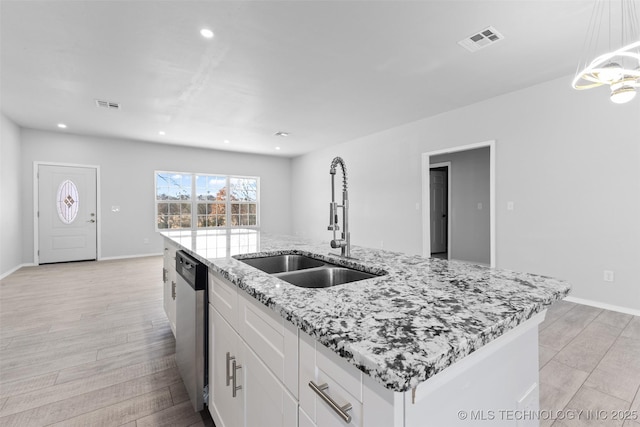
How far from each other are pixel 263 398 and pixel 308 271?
22.2 inches

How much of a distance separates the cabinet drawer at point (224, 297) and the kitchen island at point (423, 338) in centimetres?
9

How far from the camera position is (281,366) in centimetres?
80

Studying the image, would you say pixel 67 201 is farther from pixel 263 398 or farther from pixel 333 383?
pixel 333 383

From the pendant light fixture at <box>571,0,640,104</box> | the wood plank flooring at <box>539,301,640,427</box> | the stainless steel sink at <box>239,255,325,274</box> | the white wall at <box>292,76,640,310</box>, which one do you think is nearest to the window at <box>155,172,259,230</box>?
the white wall at <box>292,76,640,310</box>

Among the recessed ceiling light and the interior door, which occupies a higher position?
the recessed ceiling light

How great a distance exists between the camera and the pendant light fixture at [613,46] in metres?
1.89

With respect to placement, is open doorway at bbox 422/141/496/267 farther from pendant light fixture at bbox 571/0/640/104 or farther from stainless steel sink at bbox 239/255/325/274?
stainless steel sink at bbox 239/255/325/274

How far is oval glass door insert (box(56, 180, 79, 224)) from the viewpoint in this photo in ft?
18.8

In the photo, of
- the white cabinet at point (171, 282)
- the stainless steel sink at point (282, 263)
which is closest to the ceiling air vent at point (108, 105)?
the white cabinet at point (171, 282)

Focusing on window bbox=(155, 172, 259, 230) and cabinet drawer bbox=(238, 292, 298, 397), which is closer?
cabinet drawer bbox=(238, 292, 298, 397)

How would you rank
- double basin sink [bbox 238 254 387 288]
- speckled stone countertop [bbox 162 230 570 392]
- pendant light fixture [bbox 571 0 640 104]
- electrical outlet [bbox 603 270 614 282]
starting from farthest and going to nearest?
electrical outlet [bbox 603 270 614 282] < pendant light fixture [bbox 571 0 640 104] < double basin sink [bbox 238 254 387 288] < speckled stone countertop [bbox 162 230 570 392]

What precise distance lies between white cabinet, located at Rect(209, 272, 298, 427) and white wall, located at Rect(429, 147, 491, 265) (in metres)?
5.65

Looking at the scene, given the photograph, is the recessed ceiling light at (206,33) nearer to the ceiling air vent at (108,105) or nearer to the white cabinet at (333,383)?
the white cabinet at (333,383)

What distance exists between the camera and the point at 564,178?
335 cm
